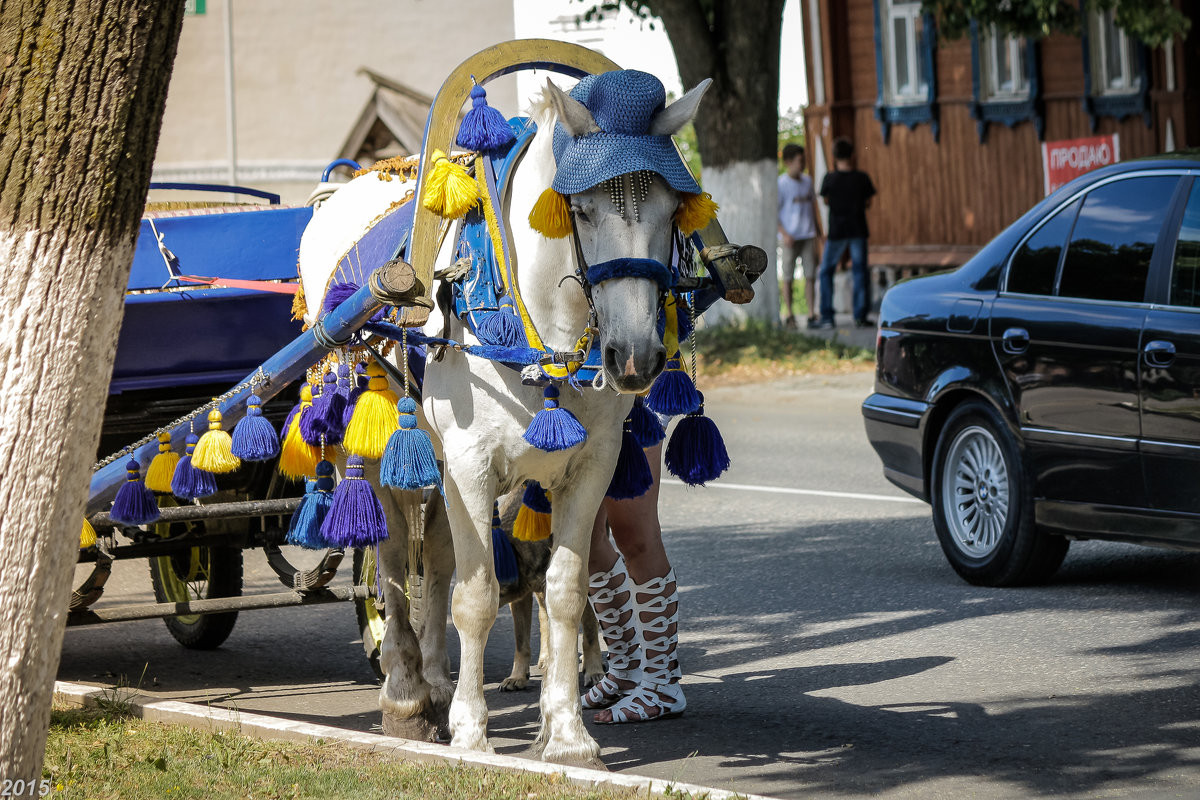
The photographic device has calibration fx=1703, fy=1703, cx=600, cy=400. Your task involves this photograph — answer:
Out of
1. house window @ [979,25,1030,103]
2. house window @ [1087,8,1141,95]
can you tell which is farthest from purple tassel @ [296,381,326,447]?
house window @ [979,25,1030,103]

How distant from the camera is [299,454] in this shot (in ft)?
19.7

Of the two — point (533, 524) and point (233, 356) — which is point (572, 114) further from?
point (233, 356)

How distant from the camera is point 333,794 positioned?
477 cm

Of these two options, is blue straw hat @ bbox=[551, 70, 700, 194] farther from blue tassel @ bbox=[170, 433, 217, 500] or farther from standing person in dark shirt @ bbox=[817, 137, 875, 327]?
standing person in dark shirt @ bbox=[817, 137, 875, 327]

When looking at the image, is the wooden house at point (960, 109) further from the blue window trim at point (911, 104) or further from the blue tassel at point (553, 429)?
the blue tassel at point (553, 429)

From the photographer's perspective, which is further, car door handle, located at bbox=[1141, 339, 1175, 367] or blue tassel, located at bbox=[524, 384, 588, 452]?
car door handle, located at bbox=[1141, 339, 1175, 367]

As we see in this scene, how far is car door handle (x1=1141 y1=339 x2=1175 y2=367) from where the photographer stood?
693 centimetres

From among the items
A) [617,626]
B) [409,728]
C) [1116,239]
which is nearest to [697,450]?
[617,626]

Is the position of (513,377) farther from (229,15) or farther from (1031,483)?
(229,15)

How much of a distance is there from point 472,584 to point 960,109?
1969cm

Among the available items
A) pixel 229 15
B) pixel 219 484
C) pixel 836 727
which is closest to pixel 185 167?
pixel 229 15

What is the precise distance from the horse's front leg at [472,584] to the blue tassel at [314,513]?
1.89 feet

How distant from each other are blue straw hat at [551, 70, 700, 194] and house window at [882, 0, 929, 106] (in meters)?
20.1

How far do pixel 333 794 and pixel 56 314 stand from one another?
1.59 meters
